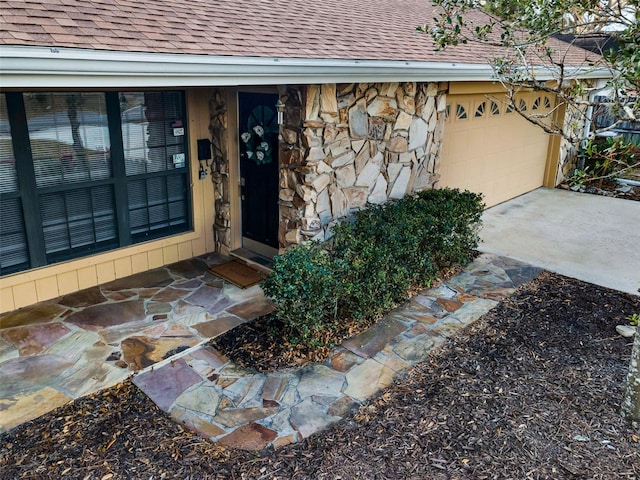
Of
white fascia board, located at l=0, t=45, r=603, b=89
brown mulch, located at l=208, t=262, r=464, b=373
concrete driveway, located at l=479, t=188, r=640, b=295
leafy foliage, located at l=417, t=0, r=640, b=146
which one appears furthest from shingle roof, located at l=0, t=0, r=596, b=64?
concrete driveway, located at l=479, t=188, r=640, b=295

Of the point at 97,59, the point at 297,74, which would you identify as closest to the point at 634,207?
the point at 297,74

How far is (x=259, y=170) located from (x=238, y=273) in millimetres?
1359

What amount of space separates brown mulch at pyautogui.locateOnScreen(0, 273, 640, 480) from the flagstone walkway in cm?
19

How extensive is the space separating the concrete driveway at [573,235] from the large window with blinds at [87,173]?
15.6 ft

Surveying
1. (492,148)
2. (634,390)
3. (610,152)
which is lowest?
(634,390)

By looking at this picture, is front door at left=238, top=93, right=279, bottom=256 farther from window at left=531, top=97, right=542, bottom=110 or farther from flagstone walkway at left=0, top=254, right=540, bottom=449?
window at left=531, top=97, right=542, bottom=110

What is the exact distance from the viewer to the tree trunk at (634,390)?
3.62 m

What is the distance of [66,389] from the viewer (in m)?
4.11

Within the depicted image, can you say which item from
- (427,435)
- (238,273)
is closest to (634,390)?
(427,435)

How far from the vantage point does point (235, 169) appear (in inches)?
265

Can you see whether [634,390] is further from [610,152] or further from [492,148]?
[492,148]

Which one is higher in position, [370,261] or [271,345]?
[370,261]

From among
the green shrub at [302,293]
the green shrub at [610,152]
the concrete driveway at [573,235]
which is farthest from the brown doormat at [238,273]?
the green shrub at [610,152]

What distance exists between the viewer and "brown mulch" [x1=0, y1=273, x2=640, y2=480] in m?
3.28
